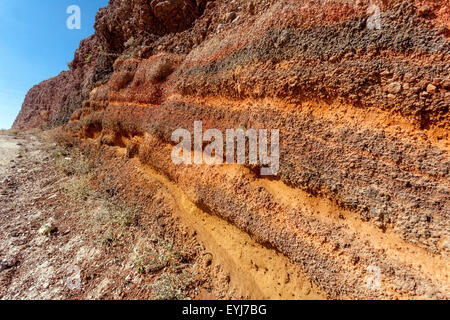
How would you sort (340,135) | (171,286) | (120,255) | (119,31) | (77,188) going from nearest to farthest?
1. (340,135)
2. (171,286)
3. (120,255)
4. (77,188)
5. (119,31)

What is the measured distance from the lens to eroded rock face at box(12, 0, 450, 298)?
5.25 feet

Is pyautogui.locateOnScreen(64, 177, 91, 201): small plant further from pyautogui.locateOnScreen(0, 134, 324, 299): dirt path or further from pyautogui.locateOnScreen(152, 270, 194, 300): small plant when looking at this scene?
pyautogui.locateOnScreen(152, 270, 194, 300): small plant

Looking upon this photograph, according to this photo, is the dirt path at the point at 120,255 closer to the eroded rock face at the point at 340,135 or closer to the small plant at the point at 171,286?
the small plant at the point at 171,286

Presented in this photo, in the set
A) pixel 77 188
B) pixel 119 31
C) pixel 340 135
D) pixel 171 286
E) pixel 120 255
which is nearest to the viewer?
pixel 340 135

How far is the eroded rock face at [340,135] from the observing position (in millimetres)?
1600

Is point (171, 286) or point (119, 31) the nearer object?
point (171, 286)

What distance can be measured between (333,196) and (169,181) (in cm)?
256

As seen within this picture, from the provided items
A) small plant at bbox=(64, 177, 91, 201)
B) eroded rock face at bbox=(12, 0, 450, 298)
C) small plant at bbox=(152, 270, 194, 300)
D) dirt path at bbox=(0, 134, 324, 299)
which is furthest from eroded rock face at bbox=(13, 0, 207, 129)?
small plant at bbox=(152, 270, 194, 300)

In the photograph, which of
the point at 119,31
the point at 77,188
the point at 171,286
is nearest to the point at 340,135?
the point at 171,286

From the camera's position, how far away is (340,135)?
2.01 metres

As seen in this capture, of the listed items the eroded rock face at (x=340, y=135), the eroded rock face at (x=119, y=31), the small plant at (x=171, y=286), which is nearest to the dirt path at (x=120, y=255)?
the small plant at (x=171, y=286)

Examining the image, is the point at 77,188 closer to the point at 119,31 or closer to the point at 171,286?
the point at 171,286

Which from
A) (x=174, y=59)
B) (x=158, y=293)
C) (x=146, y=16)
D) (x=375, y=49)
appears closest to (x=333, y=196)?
(x=375, y=49)
